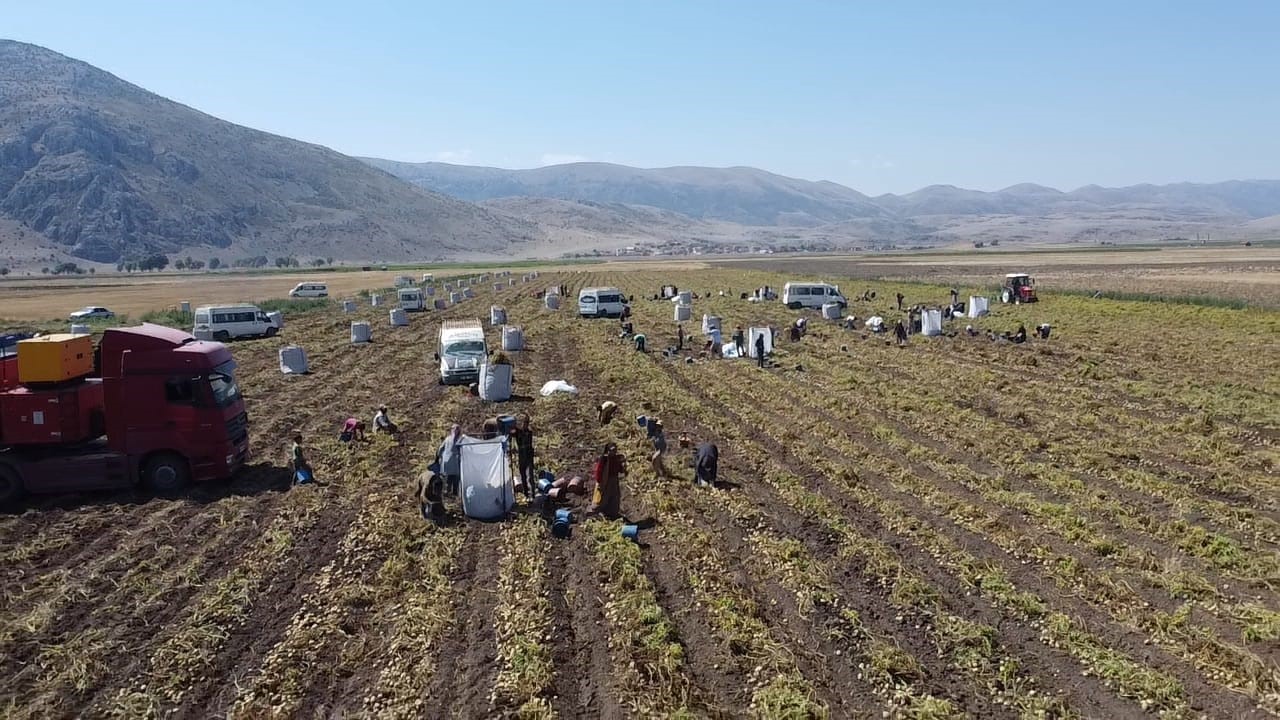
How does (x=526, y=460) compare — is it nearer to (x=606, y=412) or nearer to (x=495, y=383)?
(x=606, y=412)

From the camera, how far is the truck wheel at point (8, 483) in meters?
15.3

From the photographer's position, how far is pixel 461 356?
27.6 meters

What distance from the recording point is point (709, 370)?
29.8 m

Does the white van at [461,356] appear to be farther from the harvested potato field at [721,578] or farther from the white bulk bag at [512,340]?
the white bulk bag at [512,340]

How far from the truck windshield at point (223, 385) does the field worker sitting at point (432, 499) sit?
5390 mm

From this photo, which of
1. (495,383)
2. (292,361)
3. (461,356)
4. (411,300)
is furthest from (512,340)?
(411,300)

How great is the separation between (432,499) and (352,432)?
6615 millimetres

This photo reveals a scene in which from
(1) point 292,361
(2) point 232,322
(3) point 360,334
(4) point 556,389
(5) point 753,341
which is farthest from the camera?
(2) point 232,322

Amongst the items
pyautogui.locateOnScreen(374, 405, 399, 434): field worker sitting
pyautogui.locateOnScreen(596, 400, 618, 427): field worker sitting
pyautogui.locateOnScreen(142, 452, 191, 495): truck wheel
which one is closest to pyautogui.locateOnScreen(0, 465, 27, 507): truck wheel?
pyautogui.locateOnScreen(142, 452, 191, 495): truck wheel

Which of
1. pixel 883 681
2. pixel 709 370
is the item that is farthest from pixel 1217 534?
pixel 709 370

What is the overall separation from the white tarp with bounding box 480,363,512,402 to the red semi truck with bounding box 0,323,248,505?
893 centimetres

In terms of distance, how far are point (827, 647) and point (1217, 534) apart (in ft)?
26.6

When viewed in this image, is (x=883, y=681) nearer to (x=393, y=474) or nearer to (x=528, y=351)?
(x=393, y=474)

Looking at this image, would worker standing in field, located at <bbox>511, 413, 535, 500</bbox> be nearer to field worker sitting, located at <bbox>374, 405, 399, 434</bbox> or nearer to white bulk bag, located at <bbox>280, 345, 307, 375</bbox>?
field worker sitting, located at <bbox>374, 405, 399, 434</bbox>
